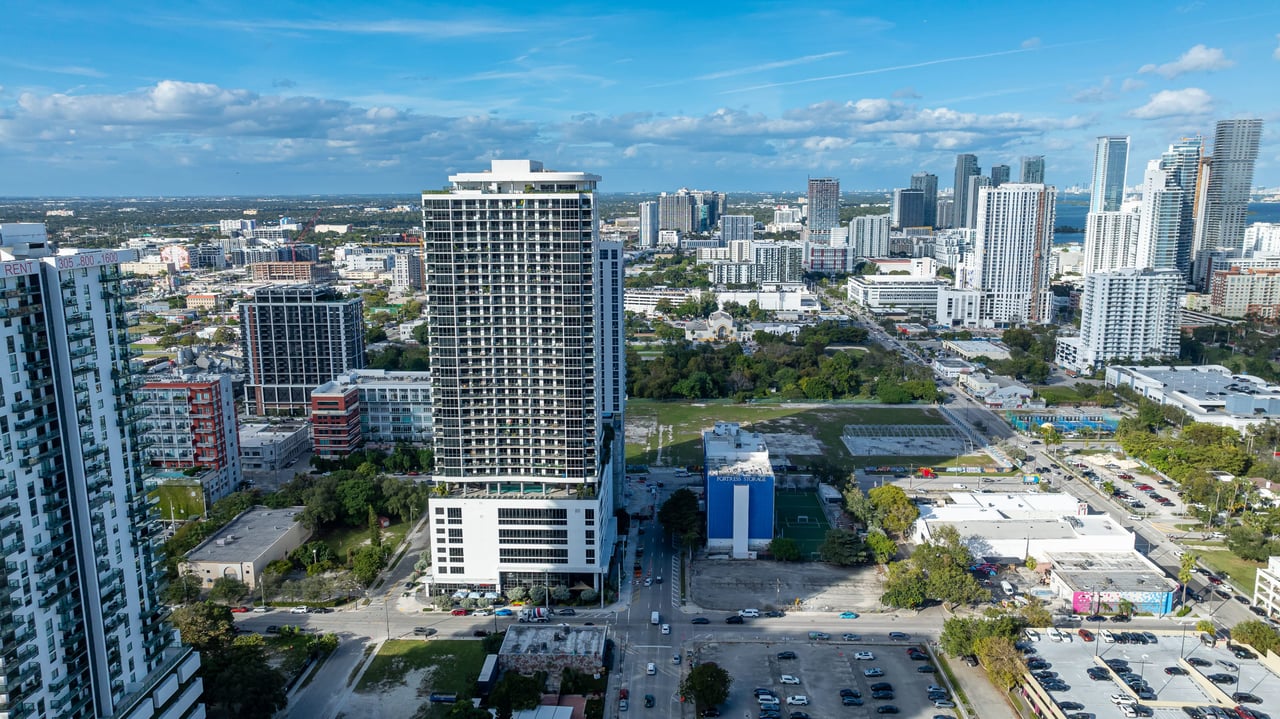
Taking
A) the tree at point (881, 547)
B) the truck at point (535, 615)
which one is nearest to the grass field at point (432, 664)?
the truck at point (535, 615)

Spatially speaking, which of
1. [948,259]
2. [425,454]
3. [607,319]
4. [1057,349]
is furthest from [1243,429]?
[948,259]

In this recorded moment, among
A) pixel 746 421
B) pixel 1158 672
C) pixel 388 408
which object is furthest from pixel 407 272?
pixel 1158 672

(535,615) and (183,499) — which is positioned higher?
(183,499)

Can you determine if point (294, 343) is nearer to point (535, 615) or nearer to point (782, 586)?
point (535, 615)

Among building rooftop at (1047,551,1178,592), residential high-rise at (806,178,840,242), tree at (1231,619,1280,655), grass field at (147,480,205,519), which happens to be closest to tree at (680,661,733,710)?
building rooftop at (1047,551,1178,592)

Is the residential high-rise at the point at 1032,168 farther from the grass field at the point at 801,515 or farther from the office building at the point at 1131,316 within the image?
the grass field at the point at 801,515

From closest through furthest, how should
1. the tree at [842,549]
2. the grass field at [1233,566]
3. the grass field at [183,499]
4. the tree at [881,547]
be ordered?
the grass field at [1233,566], the tree at [842,549], the tree at [881,547], the grass field at [183,499]

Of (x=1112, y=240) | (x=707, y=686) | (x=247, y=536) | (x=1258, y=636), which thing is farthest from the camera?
(x=1112, y=240)
